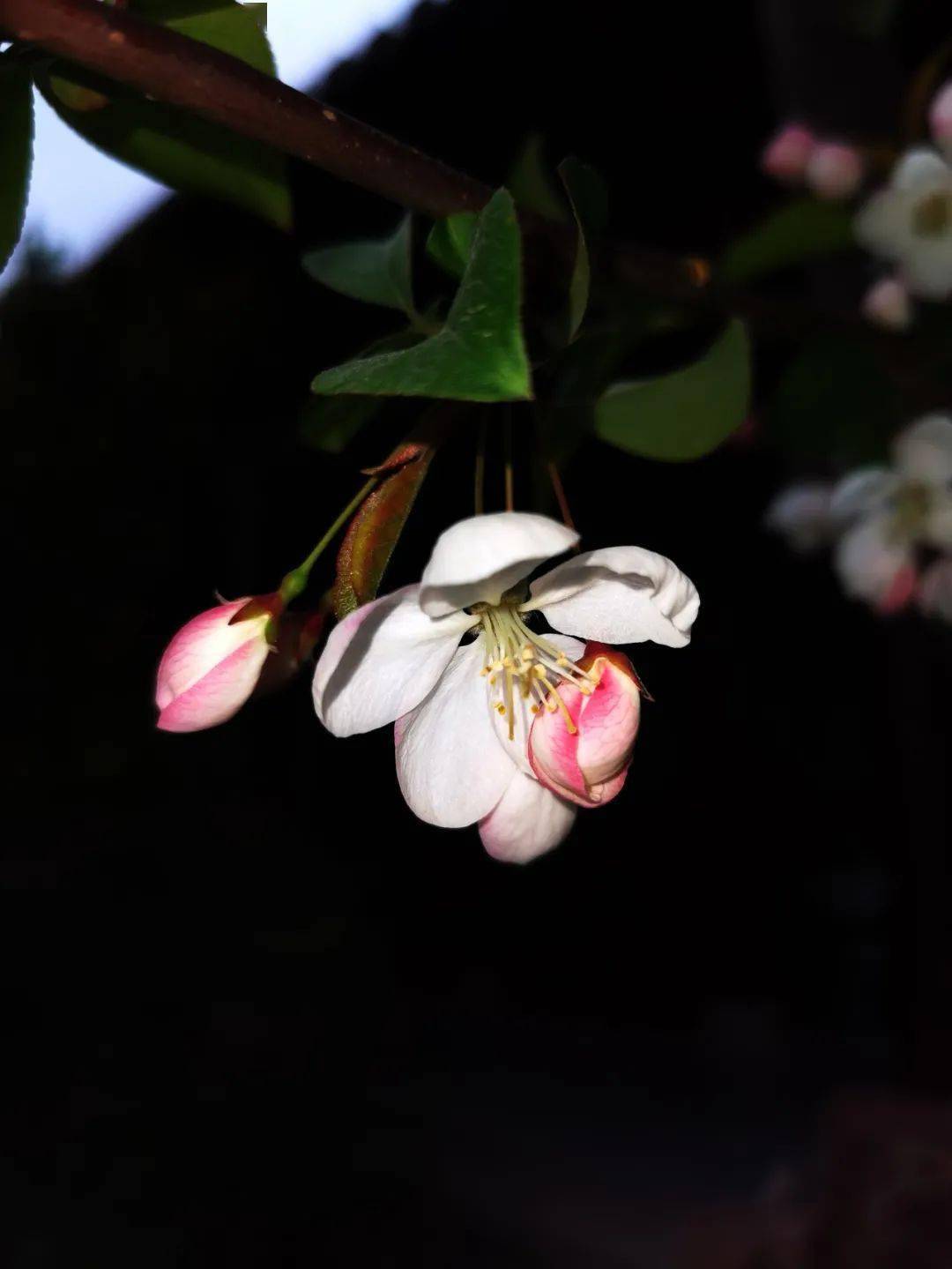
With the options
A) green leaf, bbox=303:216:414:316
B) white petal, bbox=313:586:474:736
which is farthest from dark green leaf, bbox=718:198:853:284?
white petal, bbox=313:586:474:736

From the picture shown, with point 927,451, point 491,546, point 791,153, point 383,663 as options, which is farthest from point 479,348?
point 791,153

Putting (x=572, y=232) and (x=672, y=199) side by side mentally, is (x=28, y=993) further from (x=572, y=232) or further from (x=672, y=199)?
(x=572, y=232)

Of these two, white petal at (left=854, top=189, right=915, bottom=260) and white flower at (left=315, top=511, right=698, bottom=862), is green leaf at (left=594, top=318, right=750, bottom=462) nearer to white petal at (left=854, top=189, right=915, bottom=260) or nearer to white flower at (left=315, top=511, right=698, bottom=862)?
white flower at (left=315, top=511, right=698, bottom=862)

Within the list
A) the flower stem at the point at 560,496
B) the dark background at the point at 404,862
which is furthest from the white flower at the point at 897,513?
the dark background at the point at 404,862

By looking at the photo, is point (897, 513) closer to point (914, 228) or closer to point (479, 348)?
point (914, 228)

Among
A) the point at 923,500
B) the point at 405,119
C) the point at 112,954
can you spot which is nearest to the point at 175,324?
the point at 405,119

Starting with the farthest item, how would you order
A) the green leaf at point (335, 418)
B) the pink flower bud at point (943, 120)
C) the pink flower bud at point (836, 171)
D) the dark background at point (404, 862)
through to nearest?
1. the dark background at point (404, 862)
2. the pink flower bud at point (836, 171)
3. the pink flower bud at point (943, 120)
4. the green leaf at point (335, 418)

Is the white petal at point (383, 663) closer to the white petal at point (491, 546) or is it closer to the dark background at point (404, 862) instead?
the white petal at point (491, 546)
